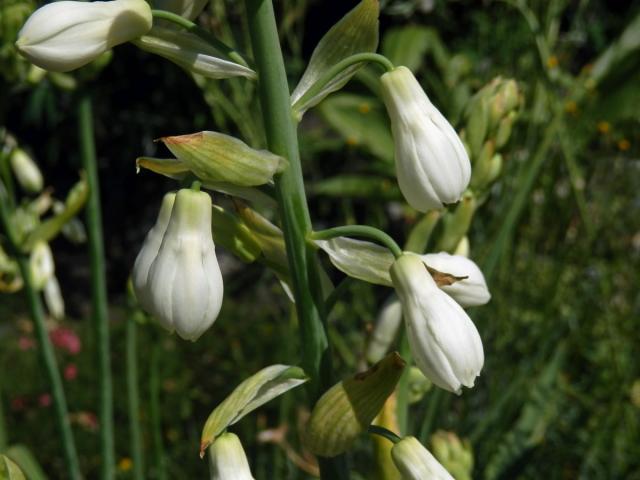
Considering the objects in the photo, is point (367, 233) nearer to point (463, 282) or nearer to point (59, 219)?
point (463, 282)

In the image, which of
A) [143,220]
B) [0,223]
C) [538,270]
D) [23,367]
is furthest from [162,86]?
[0,223]

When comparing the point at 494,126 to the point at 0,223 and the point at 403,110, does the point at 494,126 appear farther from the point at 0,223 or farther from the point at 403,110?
the point at 0,223

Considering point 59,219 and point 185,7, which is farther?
point 59,219

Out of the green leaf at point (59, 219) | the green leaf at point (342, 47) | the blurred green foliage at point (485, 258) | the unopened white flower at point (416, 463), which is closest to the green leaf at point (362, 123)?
the blurred green foliage at point (485, 258)

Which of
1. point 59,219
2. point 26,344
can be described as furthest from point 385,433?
point 26,344

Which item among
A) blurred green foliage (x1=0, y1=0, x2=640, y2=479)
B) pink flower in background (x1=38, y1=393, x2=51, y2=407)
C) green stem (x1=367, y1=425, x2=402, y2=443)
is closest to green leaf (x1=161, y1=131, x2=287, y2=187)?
green stem (x1=367, y1=425, x2=402, y2=443)

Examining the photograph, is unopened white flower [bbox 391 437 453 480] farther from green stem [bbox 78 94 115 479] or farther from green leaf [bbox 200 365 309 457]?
green stem [bbox 78 94 115 479]
